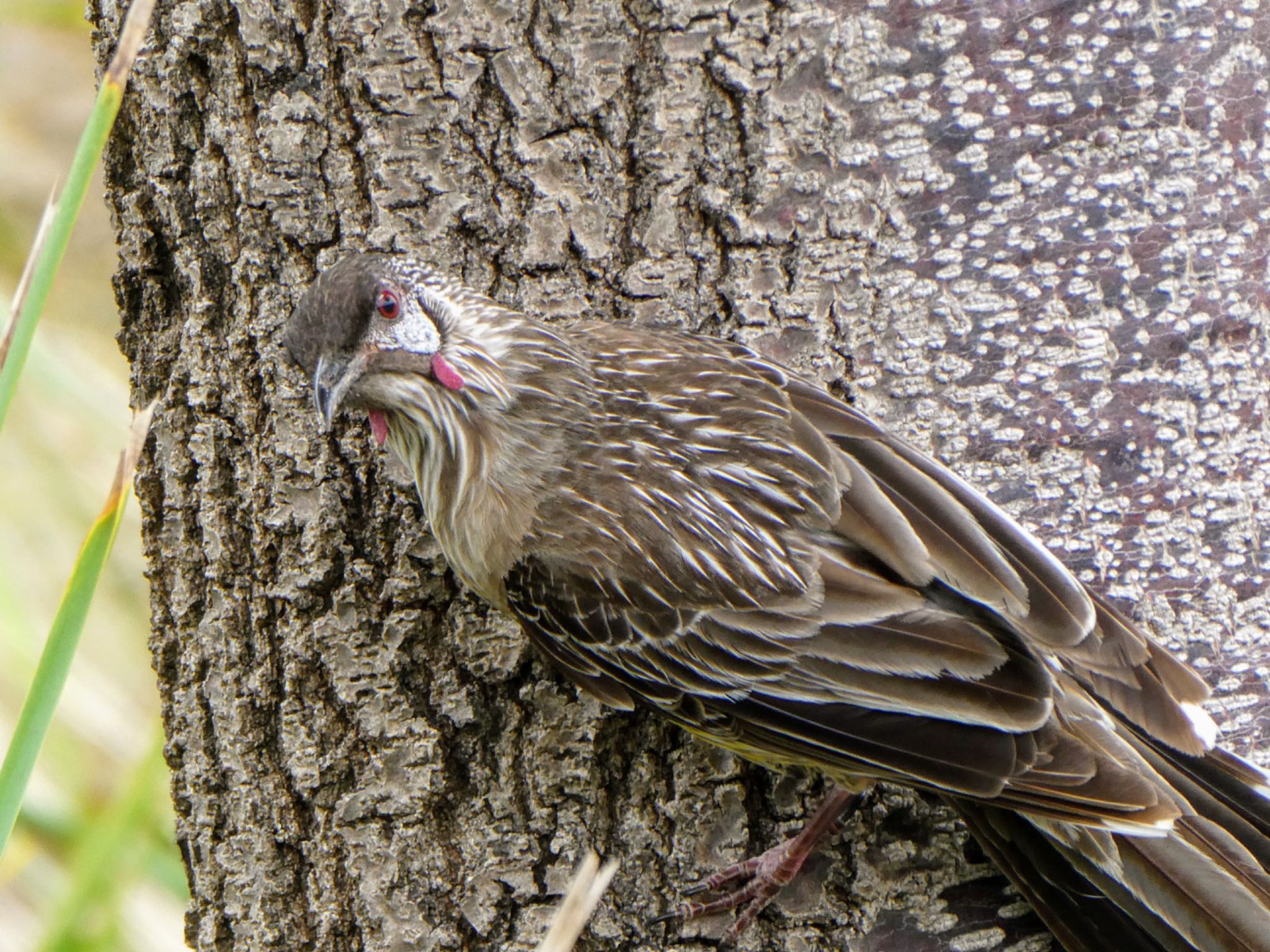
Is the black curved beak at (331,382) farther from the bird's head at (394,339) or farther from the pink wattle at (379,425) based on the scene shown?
the pink wattle at (379,425)

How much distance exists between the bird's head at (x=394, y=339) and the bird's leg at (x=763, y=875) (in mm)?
927

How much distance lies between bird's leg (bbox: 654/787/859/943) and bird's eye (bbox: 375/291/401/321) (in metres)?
1.08

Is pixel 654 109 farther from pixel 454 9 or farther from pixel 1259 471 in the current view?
pixel 1259 471

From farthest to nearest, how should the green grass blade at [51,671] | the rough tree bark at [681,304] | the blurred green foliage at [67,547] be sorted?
the blurred green foliage at [67,547], the rough tree bark at [681,304], the green grass blade at [51,671]

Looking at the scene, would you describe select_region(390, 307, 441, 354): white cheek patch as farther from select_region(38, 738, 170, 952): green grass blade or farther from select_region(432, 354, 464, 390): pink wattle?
select_region(38, 738, 170, 952): green grass blade

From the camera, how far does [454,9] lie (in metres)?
2.20

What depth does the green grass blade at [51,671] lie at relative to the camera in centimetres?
134

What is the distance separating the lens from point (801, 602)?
2230 mm

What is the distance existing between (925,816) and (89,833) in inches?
79.2

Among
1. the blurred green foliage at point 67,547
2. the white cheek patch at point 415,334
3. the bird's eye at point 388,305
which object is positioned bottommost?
the blurred green foliage at point 67,547

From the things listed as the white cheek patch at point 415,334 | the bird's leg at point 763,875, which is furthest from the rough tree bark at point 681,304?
the white cheek patch at point 415,334

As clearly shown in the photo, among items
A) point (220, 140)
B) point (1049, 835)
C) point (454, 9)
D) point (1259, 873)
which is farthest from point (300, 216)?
point (1259, 873)

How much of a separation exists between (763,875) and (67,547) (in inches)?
117

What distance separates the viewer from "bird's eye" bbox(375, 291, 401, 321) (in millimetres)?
2146
